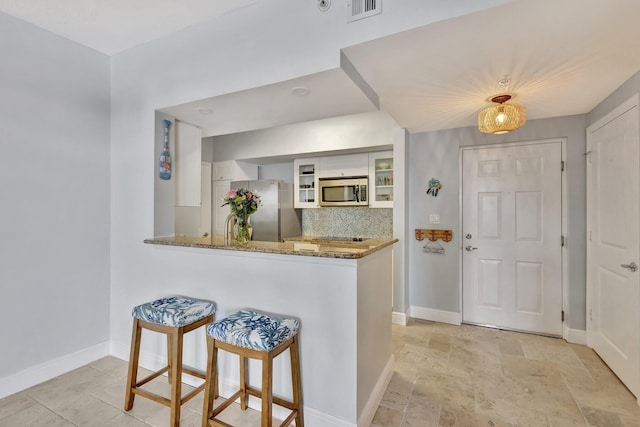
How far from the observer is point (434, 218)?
3590 millimetres

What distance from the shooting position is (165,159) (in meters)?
2.59

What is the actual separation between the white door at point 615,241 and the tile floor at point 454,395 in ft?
0.81

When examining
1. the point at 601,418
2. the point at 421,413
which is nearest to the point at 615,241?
the point at 601,418

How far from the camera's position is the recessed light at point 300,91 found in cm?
203

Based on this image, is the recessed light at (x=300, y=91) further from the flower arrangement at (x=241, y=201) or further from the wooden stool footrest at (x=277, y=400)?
the wooden stool footrest at (x=277, y=400)

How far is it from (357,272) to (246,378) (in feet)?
3.57

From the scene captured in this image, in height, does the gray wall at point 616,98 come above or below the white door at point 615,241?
above

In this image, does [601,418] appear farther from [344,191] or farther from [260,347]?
[344,191]

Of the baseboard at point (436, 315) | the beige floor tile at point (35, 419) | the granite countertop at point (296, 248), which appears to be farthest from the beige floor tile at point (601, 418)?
the beige floor tile at point (35, 419)

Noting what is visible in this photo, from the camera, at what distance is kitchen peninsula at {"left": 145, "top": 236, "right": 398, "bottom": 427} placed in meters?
1.72

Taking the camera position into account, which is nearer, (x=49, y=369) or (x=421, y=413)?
(x=421, y=413)

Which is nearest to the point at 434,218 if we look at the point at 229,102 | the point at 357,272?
the point at 357,272

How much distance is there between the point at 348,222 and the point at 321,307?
2.84 m

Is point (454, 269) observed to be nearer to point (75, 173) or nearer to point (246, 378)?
point (246, 378)
